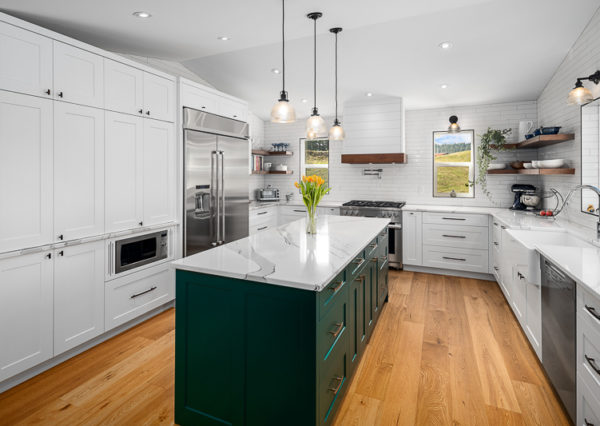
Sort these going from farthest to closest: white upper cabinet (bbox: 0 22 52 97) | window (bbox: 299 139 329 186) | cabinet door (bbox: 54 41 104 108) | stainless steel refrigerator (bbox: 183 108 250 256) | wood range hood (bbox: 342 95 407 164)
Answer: window (bbox: 299 139 329 186) < wood range hood (bbox: 342 95 407 164) < stainless steel refrigerator (bbox: 183 108 250 256) < cabinet door (bbox: 54 41 104 108) < white upper cabinet (bbox: 0 22 52 97)

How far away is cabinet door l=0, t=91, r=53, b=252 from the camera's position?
2125mm

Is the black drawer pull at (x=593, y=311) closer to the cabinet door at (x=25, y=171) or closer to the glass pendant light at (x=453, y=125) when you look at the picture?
the cabinet door at (x=25, y=171)

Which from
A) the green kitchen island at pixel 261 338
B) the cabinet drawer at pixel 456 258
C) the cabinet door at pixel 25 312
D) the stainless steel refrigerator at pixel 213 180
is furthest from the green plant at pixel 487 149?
the cabinet door at pixel 25 312

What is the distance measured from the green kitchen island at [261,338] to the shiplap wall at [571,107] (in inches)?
102

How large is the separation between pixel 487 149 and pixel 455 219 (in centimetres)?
111

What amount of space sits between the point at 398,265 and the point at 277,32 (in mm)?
3530

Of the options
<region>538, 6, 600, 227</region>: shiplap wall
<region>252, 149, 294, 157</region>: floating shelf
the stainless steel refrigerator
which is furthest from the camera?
<region>252, 149, 294, 157</region>: floating shelf

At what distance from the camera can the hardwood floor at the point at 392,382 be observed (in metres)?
1.95

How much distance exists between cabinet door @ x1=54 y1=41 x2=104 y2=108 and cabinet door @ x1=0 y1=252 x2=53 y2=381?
1176mm

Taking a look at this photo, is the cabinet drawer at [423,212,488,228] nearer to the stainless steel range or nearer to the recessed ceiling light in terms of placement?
the stainless steel range

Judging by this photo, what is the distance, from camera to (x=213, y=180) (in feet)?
12.5

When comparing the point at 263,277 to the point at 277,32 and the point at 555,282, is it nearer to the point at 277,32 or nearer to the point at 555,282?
the point at 555,282

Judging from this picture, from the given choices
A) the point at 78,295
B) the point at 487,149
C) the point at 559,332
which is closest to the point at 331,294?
the point at 559,332

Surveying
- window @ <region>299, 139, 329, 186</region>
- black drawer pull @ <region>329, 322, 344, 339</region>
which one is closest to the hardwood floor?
A: black drawer pull @ <region>329, 322, 344, 339</region>
